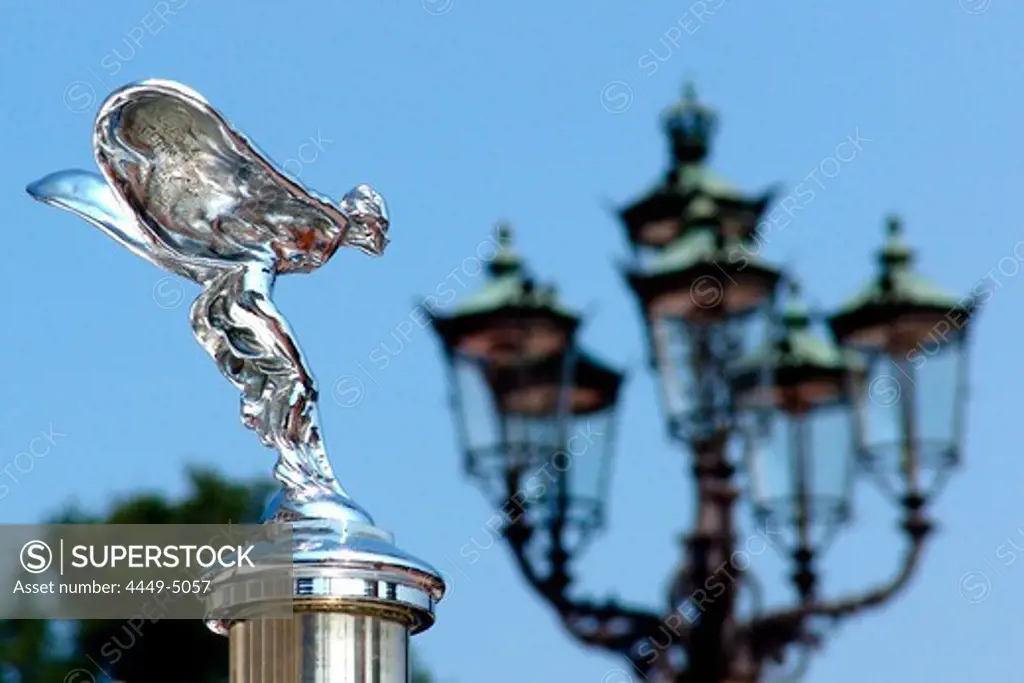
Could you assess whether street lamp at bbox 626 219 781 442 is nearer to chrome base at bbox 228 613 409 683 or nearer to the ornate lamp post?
the ornate lamp post

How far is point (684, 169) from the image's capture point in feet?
38.4

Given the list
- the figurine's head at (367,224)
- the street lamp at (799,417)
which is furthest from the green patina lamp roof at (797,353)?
the figurine's head at (367,224)

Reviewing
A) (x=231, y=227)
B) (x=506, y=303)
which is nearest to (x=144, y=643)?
(x=506, y=303)

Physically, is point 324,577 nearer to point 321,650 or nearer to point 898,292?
point 321,650

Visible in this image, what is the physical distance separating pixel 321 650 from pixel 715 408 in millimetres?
7655

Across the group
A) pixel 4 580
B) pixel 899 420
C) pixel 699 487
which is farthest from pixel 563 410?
pixel 4 580

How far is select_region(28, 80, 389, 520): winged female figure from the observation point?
3035 millimetres

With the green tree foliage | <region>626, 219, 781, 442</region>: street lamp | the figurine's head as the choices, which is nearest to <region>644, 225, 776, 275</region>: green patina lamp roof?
<region>626, 219, 781, 442</region>: street lamp

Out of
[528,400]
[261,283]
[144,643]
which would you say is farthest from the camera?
[144,643]

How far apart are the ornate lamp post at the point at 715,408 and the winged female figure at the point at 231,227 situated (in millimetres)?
7015

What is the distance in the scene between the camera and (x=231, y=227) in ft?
10.2

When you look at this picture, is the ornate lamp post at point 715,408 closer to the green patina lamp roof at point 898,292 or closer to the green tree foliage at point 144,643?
the green patina lamp roof at point 898,292

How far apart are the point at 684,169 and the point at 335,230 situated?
28.5 feet

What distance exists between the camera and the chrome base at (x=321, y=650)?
2918 mm
